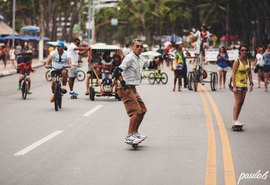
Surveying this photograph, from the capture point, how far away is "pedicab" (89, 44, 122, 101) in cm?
2197

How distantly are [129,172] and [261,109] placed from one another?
1080 centimetres

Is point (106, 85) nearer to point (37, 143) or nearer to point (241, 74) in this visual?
point (241, 74)

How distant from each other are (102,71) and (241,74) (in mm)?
8435

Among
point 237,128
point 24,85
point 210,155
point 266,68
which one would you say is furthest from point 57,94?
point 266,68

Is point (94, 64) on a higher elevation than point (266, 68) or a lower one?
higher

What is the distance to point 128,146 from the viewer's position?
40.3 ft

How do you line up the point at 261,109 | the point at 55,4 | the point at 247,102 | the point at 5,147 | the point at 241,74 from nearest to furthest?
the point at 5,147 < the point at 241,74 < the point at 261,109 < the point at 247,102 < the point at 55,4

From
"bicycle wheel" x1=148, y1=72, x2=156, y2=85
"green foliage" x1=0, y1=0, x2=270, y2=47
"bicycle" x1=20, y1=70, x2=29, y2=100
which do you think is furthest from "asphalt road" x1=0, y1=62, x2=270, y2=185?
"green foliage" x1=0, y1=0, x2=270, y2=47

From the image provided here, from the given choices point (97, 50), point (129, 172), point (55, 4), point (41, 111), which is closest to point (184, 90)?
point (97, 50)

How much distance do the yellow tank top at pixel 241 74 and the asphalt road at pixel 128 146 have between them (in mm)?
1031

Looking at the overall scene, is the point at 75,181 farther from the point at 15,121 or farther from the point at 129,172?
the point at 15,121

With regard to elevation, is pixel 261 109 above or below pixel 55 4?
below

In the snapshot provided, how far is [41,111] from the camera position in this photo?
18.6m

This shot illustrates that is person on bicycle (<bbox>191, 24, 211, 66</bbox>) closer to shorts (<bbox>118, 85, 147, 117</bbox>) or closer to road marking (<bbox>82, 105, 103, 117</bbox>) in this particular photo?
road marking (<bbox>82, 105, 103, 117</bbox>)
